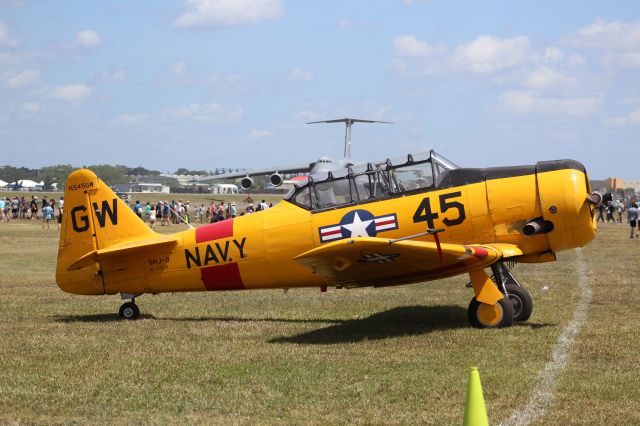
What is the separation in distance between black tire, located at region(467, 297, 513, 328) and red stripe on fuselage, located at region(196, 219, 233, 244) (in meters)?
3.50

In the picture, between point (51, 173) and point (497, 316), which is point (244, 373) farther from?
point (51, 173)

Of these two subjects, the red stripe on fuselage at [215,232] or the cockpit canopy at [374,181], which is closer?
the cockpit canopy at [374,181]

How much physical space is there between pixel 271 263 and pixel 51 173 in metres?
178

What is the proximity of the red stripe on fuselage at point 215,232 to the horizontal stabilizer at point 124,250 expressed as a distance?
359 millimetres

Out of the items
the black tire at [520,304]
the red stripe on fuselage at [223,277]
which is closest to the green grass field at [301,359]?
the black tire at [520,304]

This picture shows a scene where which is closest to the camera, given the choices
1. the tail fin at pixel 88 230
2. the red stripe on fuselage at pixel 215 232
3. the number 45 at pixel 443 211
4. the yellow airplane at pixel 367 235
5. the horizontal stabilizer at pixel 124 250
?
the yellow airplane at pixel 367 235

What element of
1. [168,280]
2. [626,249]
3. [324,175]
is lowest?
[626,249]

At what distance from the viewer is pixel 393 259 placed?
1002 cm

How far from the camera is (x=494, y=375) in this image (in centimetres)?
777

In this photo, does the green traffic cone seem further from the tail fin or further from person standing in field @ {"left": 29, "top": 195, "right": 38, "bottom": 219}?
person standing in field @ {"left": 29, "top": 195, "right": 38, "bottom": 219}

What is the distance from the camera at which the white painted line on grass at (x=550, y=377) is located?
6.36 m

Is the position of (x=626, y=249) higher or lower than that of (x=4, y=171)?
lower

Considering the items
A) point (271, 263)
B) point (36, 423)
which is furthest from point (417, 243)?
point (36, 423)

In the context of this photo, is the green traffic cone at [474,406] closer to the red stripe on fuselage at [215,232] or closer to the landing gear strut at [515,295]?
the landing gear strut at [515,295]
